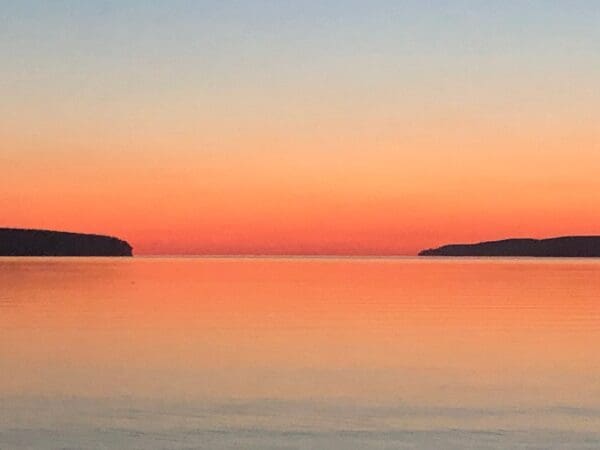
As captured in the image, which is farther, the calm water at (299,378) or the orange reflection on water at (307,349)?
the orange reflection on water at (307,349)

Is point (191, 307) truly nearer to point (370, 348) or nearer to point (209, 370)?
point (370, 348)

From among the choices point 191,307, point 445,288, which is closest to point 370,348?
point 191,307

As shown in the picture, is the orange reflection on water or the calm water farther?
the orange reflection on water

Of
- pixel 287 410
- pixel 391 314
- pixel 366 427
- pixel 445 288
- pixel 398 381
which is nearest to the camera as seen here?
pixel 366 427

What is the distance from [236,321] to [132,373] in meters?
13.4

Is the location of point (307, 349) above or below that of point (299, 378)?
above

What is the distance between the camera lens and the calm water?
16.0m

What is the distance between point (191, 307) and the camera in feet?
143

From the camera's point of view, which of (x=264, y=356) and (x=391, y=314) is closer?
(x=264, y=356)

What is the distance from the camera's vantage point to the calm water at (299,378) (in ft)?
52.6

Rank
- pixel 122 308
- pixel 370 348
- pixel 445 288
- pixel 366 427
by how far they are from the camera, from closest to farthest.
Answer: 1. pixel 366 427
2. pixel 370 348
3. pixel 122 308
4. pixel 445 288

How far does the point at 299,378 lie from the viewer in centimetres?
2200

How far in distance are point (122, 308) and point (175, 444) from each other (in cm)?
2811

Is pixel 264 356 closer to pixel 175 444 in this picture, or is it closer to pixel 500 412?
pixel 500 412
